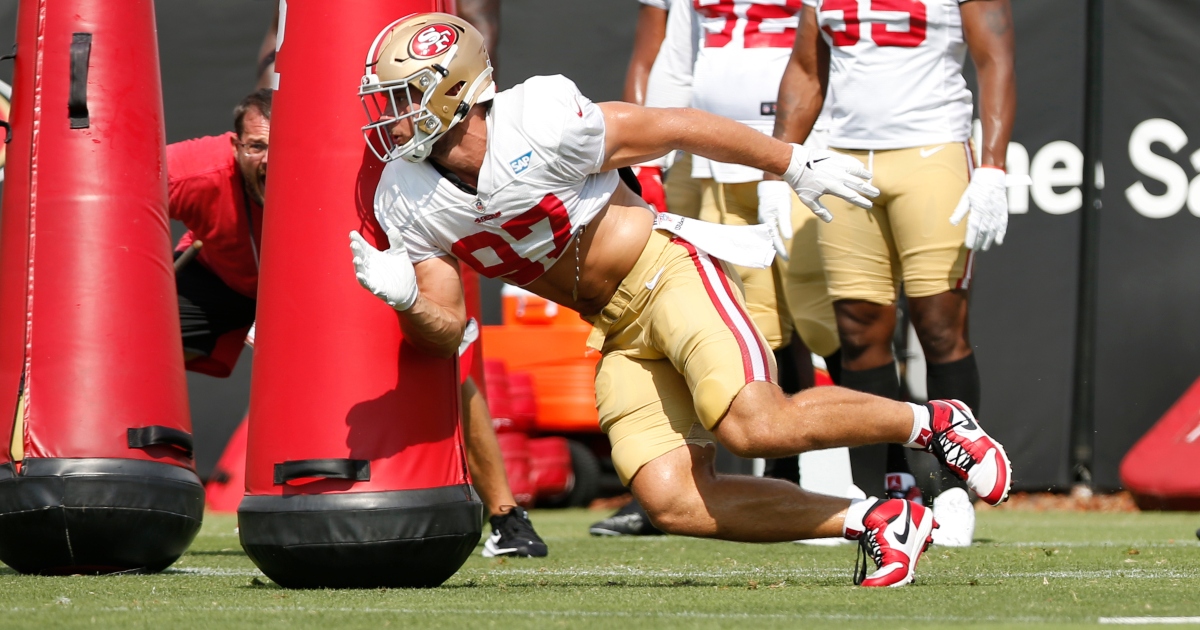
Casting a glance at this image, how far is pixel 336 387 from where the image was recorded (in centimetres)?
365

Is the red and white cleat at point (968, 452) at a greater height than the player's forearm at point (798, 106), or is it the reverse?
the player's forearm at point (798, 106)

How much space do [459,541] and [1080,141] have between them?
4766mm

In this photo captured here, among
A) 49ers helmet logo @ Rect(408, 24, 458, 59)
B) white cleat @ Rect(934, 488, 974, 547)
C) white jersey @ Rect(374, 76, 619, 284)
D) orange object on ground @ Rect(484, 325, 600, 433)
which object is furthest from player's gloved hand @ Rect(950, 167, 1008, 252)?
orange object on ground @ Rect(484, 325, 600, 433)

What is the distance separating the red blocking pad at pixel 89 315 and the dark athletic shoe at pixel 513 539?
98cm

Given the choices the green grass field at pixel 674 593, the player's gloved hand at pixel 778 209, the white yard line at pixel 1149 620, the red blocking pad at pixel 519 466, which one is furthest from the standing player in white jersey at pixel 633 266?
the red blocking pad at pixel 519 466

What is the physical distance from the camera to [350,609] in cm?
311

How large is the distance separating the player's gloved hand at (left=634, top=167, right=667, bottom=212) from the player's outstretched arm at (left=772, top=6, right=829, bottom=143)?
0.48 m

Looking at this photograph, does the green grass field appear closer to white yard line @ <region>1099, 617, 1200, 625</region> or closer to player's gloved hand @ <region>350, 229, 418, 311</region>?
white yard line @ <region>1099, 617, 1200, 625</region>

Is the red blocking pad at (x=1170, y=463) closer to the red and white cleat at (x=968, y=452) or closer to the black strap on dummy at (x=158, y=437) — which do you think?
the red and white cleat at (x=968, y=452)

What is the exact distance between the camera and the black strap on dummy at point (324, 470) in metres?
3.59

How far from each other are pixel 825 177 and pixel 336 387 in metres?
1.29

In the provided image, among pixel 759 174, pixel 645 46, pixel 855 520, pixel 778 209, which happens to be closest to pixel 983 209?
pixel 778 209

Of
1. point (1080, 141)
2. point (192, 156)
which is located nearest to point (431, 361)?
point (192, 156)

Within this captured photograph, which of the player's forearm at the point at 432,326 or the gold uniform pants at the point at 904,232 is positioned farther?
the gold uniform pants at the point at 904,232
